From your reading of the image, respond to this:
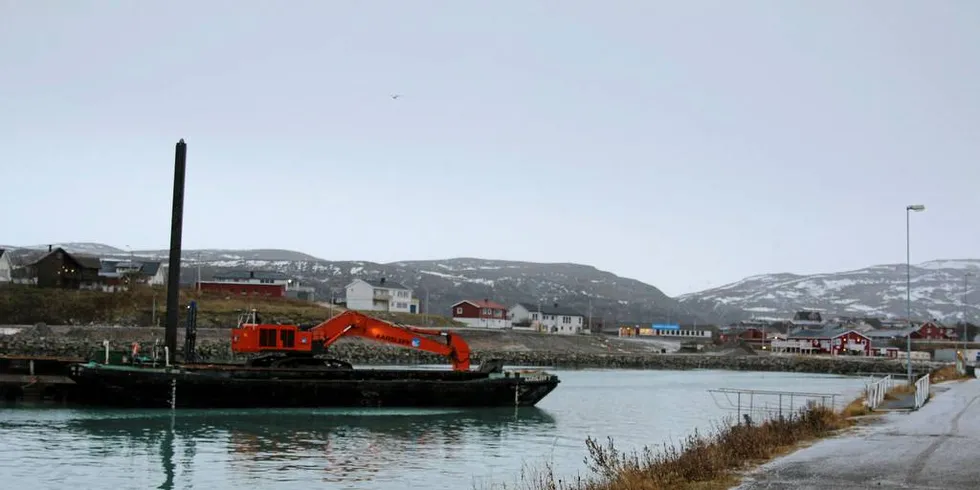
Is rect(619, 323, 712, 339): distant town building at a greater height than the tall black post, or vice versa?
the tall black post

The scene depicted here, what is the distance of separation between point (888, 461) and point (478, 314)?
134m

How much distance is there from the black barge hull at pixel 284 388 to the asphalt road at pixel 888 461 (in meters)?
22.5

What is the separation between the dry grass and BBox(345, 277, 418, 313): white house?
11887 centimetres

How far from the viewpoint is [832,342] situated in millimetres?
152125

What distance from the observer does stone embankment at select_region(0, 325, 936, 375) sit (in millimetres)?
76250

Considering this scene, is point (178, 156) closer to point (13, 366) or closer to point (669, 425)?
point (13, 366)

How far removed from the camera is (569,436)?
36.2m

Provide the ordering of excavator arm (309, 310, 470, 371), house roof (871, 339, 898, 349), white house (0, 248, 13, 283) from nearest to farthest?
excavator arm (309, 310, 470, 371)
white house (0, 248, 13, 283)
house roof (871, 339, 898, 349)

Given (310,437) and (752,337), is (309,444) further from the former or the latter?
(752,337)

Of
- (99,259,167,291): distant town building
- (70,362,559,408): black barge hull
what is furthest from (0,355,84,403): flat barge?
(99,259,167,291): distant town building

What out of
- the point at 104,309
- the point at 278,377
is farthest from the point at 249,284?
the point at 278,377

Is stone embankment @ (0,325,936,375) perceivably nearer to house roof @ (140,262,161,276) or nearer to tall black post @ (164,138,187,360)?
tall black post @ (164,138,187,360)

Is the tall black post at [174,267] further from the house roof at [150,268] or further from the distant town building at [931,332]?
the distant town building at [931,332]

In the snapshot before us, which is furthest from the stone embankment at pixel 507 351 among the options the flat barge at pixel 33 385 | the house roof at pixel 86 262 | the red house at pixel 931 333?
the red house at pixel 931 333
